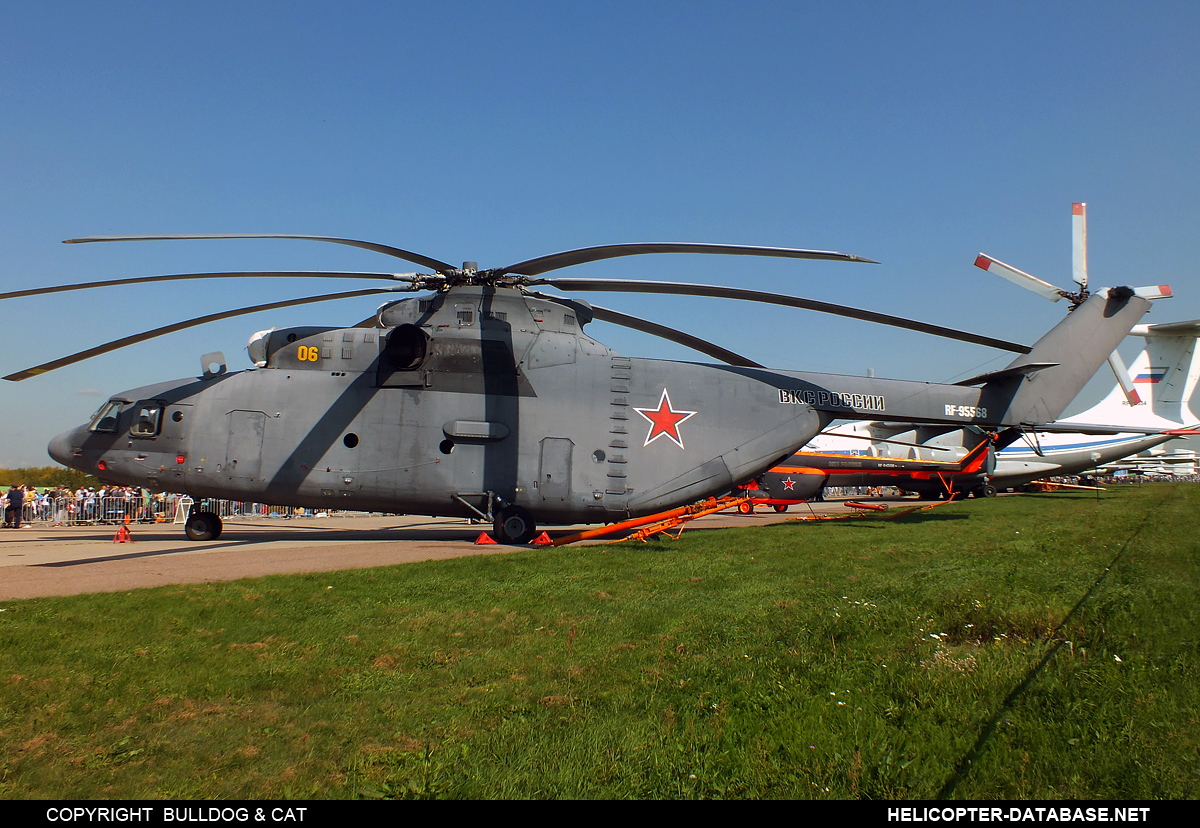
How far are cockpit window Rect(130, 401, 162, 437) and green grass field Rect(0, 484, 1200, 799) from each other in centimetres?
890

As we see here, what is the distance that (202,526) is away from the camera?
17016 millimetres

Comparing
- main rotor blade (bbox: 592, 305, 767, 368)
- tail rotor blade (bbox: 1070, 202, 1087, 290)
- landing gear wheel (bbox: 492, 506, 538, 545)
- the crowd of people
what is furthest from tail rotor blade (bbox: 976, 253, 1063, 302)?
the crowd of people

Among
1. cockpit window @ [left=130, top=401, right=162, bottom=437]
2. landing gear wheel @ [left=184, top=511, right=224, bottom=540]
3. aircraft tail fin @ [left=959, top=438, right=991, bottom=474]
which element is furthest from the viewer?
aircraft tail fin @ [left=959, top=438, right=991, bottom=474]

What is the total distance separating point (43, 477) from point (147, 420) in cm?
8899

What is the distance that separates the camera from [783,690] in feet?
15.6

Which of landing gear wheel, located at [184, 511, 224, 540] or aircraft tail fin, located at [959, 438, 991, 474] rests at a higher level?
aircraft tail fin, located at [959, 438, 991, 474]

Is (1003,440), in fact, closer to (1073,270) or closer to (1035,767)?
(1073,270)

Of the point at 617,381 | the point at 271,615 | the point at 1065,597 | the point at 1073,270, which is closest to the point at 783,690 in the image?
the point at 1065,597

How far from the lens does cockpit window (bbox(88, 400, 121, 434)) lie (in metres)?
15.8

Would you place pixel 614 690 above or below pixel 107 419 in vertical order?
below

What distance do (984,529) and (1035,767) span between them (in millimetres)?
15024

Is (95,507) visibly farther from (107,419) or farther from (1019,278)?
(1019,278)

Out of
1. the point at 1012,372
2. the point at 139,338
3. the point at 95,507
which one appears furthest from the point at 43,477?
the point at 1012,372

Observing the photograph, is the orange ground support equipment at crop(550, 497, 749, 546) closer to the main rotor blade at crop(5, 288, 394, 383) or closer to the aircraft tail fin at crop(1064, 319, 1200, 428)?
the main rotor blade at crop(5, 288, 394, 383)
